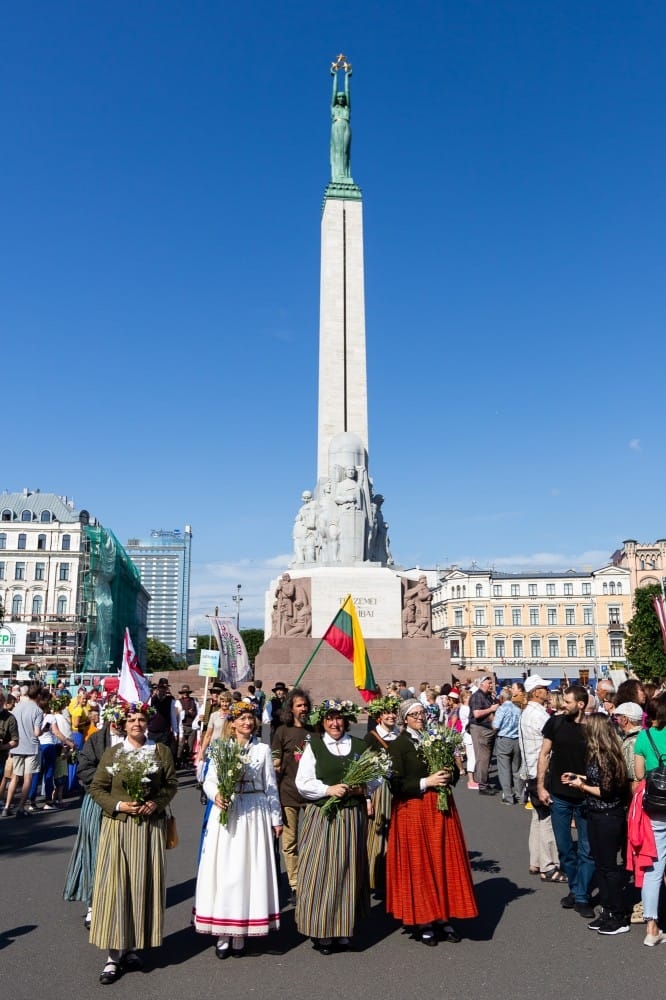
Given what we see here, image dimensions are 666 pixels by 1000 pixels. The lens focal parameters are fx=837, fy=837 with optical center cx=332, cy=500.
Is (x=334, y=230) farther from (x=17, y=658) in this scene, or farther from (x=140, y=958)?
(x=17, y=658)

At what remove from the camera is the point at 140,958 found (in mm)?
5590

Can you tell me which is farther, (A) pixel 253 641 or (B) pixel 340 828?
(A) pixel 253 641

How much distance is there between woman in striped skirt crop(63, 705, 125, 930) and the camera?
6629mm

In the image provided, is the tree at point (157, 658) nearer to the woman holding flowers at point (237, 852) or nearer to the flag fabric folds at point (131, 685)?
the flag fabric folds at point (131, 685)

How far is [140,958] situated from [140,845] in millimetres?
830

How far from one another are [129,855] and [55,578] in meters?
81.1

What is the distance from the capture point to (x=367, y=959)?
564 centimetres

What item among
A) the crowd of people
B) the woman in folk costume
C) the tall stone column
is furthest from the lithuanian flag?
the tall stone column

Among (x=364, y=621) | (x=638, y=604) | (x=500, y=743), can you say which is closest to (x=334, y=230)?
(x=364, y=621)

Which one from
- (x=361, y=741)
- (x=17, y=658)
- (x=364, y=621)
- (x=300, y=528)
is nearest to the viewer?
(x=361, y=741)

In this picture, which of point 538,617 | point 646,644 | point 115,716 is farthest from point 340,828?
point 538,617

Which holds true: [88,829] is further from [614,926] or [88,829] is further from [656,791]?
[656,791]

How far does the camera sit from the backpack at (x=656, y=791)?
19.7 feet

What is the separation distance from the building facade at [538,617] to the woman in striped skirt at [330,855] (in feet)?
247
